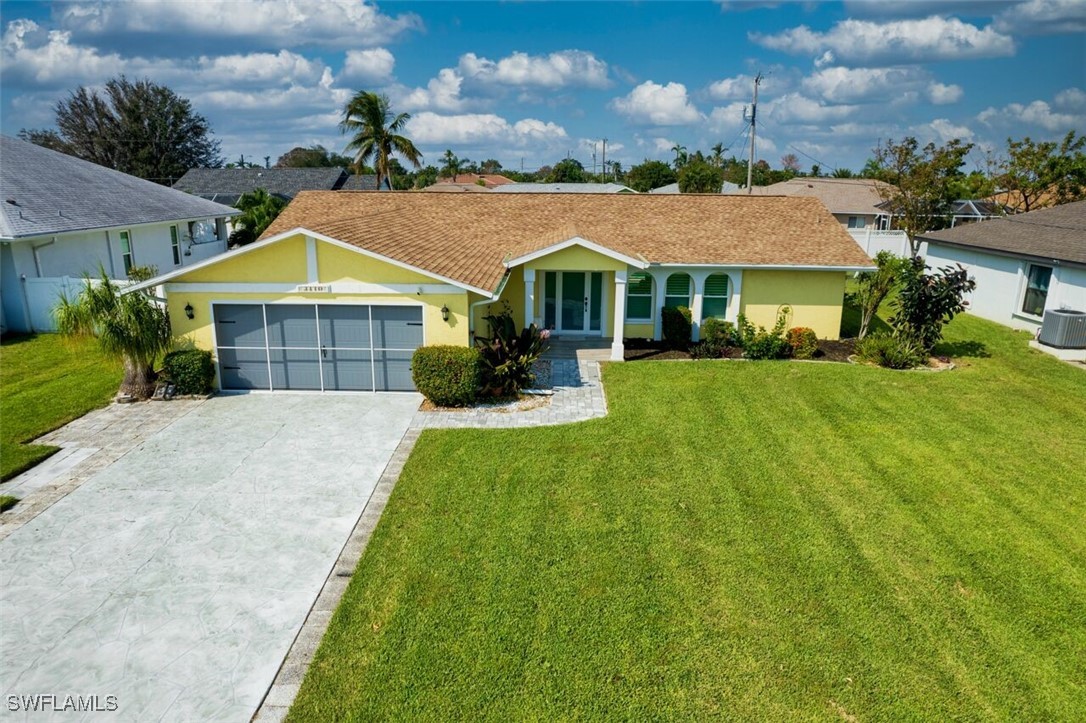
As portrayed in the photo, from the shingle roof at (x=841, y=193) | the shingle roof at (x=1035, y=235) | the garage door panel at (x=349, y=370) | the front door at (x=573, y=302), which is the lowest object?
the garage door panel at (x=349, y=370)

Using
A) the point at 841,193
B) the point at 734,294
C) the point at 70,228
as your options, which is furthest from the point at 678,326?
the point at 841,193

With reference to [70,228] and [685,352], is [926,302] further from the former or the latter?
[70,228]

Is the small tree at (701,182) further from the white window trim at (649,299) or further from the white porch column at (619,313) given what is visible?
the white porch column at (619,313)

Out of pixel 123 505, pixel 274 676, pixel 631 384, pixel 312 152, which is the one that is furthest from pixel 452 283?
pixel 312 152

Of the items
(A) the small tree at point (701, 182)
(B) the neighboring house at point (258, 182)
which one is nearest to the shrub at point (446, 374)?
(B) the neighboring house at point (258, 182)

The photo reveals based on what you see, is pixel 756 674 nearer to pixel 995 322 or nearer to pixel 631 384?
pixel 631 384

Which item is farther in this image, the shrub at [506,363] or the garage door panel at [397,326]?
the shrub at [506,363]
